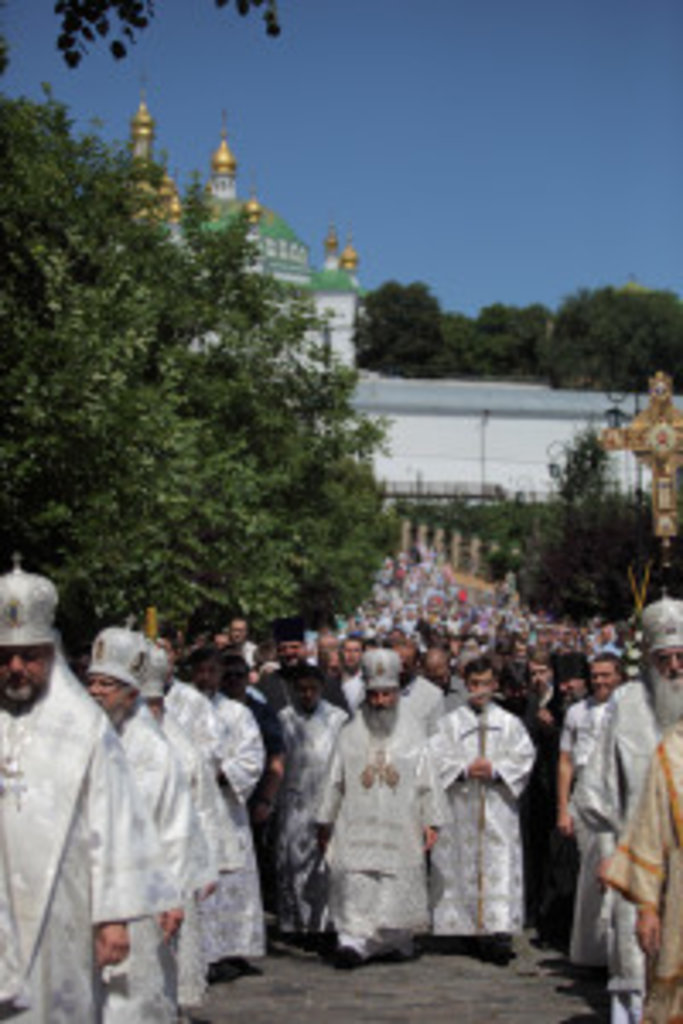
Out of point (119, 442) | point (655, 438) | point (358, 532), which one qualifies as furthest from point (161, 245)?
point (119, 442)

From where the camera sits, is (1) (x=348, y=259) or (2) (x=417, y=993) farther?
(1) (x=348, y=259)

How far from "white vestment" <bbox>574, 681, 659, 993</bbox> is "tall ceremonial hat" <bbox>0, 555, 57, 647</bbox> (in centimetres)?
283

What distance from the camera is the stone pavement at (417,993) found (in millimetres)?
9477

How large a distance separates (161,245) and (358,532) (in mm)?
7266

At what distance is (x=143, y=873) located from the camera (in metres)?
5.86

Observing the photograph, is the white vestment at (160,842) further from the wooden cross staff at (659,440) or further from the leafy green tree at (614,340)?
the leafy green tree at (614,340)

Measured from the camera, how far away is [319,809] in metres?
11.5

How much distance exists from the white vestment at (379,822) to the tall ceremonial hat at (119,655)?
4.42 meters

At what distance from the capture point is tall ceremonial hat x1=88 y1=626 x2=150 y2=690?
7.06 m

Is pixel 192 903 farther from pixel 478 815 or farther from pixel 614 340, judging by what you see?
pixel 614 340

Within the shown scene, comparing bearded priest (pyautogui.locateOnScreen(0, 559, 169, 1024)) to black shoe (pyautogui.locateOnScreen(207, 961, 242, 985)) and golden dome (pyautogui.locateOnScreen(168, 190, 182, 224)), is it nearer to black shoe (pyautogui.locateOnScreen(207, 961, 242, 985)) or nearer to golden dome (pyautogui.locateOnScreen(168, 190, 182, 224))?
black shoe (pyautogui.locateOnScreen(207, 961, 242, 985))

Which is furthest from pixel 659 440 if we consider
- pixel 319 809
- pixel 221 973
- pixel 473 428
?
pixel 473 428

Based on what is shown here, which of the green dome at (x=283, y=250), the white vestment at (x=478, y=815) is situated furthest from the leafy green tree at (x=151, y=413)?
the green dome at (x=283, y=250)

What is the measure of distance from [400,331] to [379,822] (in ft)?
313
